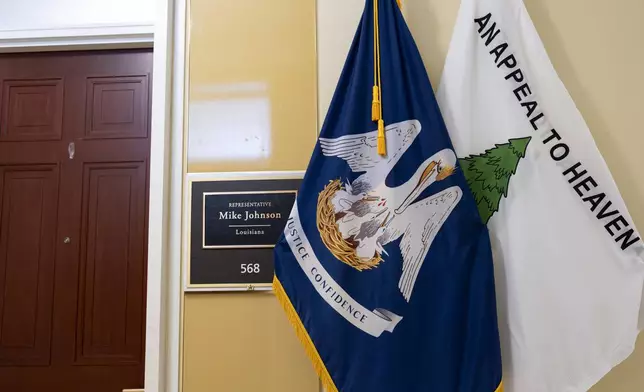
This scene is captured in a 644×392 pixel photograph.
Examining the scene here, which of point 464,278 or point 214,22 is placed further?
point 214,22

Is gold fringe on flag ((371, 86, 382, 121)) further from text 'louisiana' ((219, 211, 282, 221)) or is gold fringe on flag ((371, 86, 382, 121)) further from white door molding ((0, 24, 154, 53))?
white door molding ((0, 24, 154, 53))

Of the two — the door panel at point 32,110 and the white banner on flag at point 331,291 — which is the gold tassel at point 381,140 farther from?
the door panel at point 32,110

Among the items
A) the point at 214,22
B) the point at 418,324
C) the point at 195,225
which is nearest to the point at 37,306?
the point at 195,225

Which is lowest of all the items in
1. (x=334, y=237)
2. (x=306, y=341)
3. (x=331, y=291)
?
(x=306, y=341)

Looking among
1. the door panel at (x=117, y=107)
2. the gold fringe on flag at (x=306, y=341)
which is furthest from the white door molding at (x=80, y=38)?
the gold fringe on flag at (x=306, y=341)

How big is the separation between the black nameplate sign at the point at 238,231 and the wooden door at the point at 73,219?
0.29 m

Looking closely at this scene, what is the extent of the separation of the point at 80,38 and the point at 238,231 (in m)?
0.91

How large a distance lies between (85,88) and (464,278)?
4.73ft

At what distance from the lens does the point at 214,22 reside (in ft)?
5.16

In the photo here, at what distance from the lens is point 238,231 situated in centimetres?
147

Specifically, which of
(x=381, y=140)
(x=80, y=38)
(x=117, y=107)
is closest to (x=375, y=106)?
(x=381, y=140)

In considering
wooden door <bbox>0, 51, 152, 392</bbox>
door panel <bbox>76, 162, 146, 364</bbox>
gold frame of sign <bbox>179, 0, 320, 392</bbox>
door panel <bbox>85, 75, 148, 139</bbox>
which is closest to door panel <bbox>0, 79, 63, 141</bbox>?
wooden door <bbox>0, 51, 152, 392</bbox>

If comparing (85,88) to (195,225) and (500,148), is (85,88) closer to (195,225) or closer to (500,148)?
(195,225)

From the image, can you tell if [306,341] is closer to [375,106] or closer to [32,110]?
[375,106]
